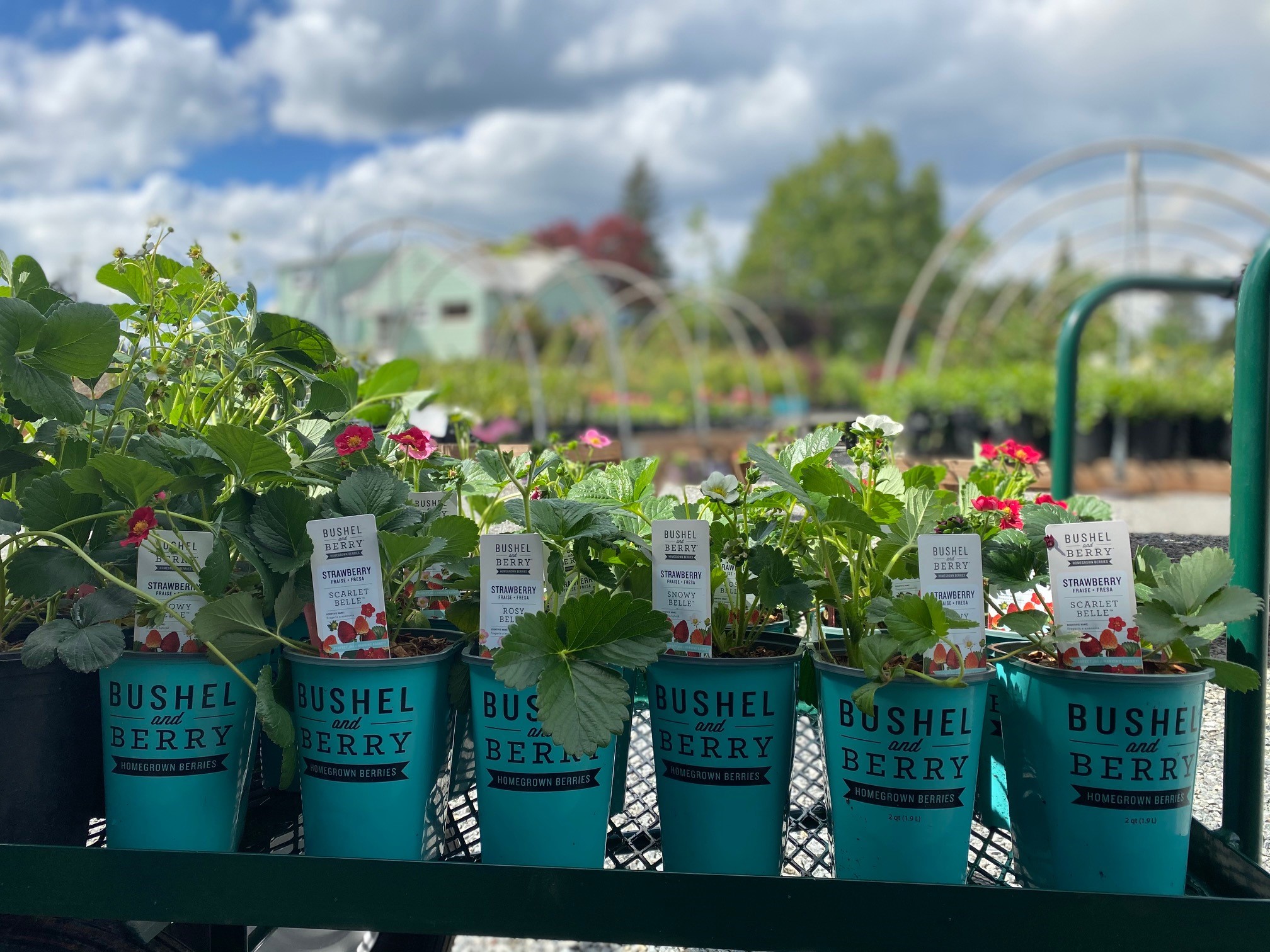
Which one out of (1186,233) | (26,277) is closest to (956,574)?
(26,277)

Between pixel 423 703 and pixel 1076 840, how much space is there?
0.53m

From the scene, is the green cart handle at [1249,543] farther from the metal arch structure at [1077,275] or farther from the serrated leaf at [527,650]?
the metal arch structure at [1077,275]

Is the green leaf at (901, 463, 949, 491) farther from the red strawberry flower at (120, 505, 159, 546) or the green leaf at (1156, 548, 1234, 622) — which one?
the red strawberry flower at (120, 505, 159, 546)

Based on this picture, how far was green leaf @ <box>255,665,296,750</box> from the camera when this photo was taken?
685 millimetres

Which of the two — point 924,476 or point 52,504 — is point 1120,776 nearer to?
point 924,476

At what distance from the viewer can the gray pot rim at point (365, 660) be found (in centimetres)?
73

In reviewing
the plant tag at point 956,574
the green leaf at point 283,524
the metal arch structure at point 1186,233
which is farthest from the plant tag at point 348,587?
the metal arch structure at point 1186,233

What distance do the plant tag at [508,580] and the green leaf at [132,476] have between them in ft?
0.87

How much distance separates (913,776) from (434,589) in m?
0.45

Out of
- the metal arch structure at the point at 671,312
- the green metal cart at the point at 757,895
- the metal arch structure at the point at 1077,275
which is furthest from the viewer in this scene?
the metal arch structure at the point at 1077,275

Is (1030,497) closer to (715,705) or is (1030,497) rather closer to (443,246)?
(715,705)

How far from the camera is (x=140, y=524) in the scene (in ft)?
2.39

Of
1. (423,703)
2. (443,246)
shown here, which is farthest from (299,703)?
(443,246)

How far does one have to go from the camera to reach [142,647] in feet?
2.56
